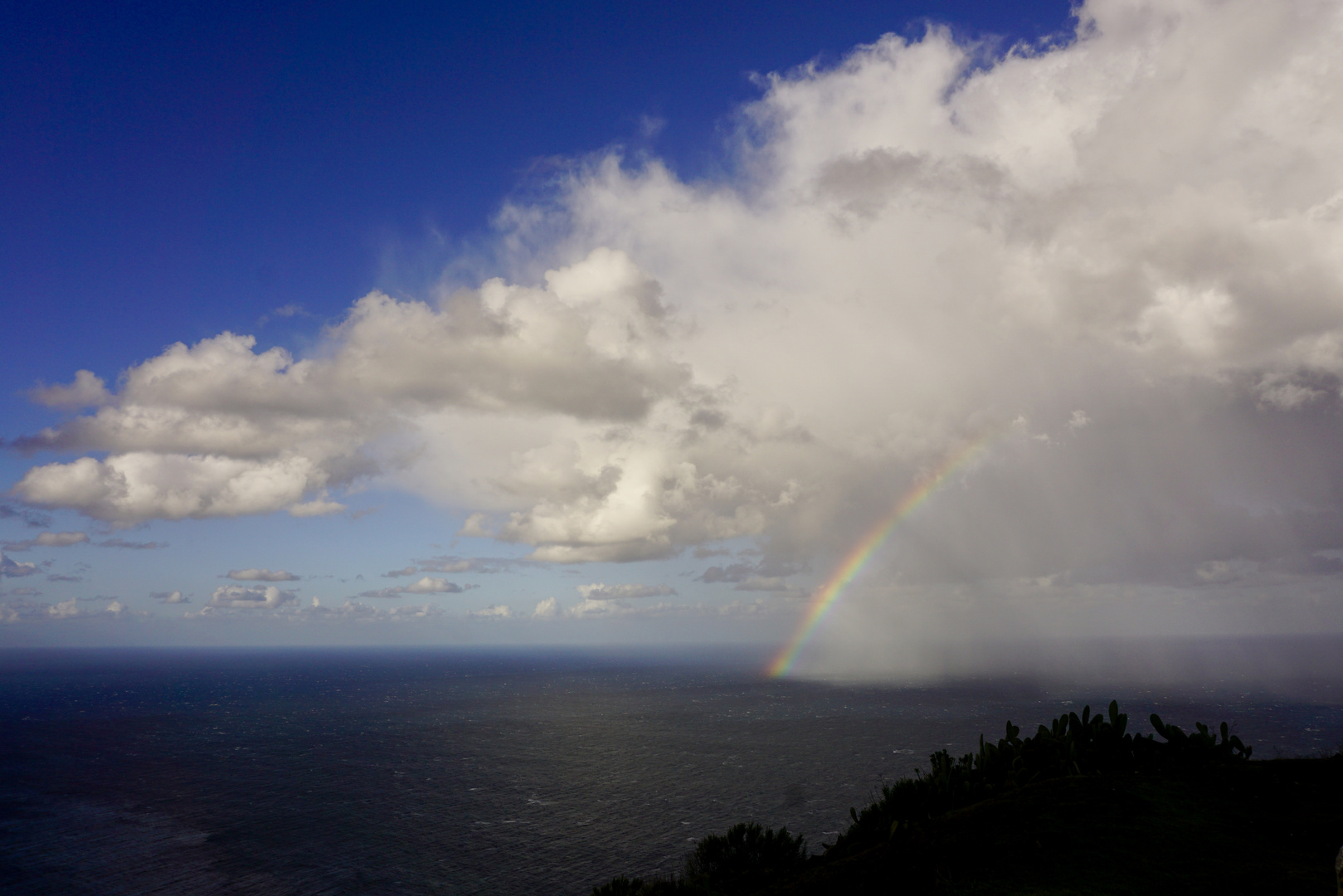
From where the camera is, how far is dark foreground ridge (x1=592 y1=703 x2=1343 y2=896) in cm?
1583

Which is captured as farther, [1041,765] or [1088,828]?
[1041,765]

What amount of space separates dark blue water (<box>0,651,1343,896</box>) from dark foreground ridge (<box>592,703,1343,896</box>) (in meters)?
32.8

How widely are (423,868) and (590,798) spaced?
26.3 metres

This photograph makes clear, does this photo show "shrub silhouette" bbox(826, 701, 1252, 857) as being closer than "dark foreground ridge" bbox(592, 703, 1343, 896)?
No

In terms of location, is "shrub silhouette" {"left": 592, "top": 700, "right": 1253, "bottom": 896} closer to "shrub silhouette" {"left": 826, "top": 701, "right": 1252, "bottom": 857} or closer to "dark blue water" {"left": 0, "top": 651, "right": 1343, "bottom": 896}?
"shrub silhouette" {"left": 826, "top": 701, "right": 1252, "bottom": 857}

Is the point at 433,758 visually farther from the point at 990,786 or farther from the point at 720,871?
the point at 990,786

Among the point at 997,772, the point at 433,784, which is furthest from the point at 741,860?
the point at 433,784

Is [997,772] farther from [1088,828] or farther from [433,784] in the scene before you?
[433,784]

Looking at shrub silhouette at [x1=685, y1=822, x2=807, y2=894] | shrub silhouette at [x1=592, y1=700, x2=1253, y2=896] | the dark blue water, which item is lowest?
the dark blue water

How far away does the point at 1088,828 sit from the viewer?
728 inches

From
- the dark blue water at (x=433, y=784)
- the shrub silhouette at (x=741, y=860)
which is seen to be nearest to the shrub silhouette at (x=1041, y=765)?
the shrub silhouette at (x=741, y=860)

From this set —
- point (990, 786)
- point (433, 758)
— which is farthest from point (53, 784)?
point (990, 786)

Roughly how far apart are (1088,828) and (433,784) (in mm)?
86355

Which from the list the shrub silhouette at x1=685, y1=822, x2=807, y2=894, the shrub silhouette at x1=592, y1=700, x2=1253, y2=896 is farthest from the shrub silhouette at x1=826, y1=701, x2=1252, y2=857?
the shrub silhouette at x1=685, y1=822, x2=807, y2=894
